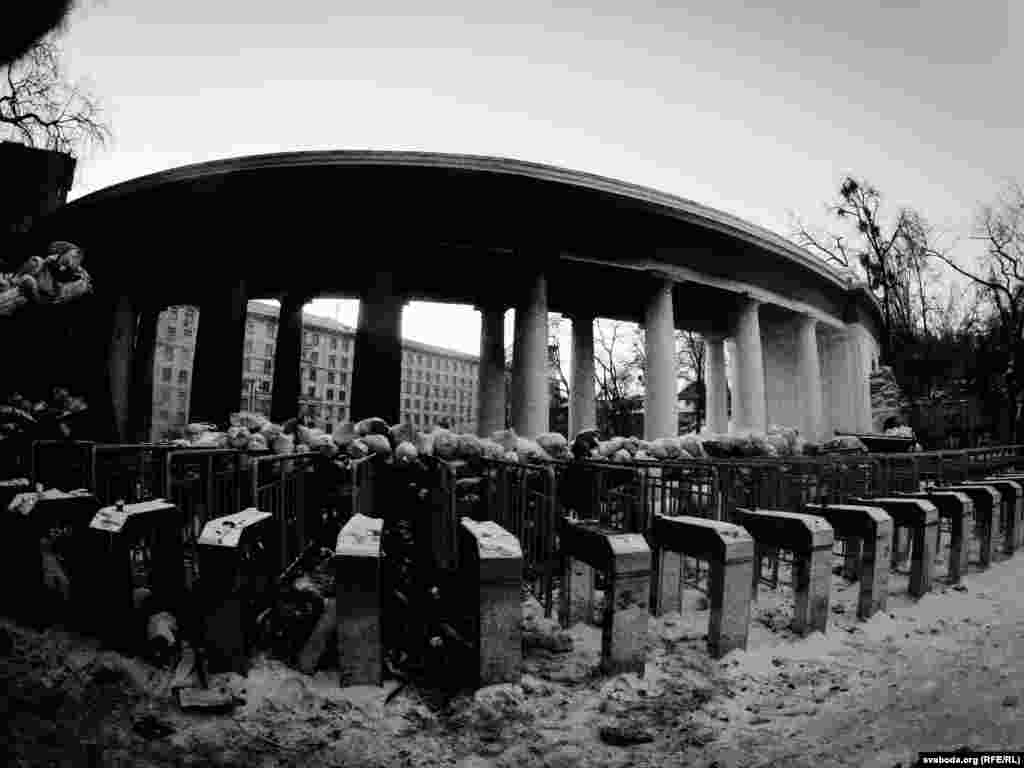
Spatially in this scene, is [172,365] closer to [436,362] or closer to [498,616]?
[436,362]

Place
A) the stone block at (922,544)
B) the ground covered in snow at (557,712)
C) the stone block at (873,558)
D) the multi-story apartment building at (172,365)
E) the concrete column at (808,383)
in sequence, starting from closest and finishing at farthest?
the ground covered in snow at (557,712) < the stone block at (873,558) < the stone block at (922,544) < the concrete column at (808,383) < the multi-story apartment building at (172,365)

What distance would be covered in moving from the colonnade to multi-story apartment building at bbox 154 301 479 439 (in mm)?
23633

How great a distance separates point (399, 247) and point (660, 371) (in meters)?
8.35

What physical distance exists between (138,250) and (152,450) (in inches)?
521

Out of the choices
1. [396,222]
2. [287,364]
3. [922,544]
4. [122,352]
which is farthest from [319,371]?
[922,544]

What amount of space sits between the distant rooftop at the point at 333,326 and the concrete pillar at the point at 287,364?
33749mm

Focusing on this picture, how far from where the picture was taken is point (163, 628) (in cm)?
254

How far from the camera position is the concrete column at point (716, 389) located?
2406 cm

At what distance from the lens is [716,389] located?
25.0 m

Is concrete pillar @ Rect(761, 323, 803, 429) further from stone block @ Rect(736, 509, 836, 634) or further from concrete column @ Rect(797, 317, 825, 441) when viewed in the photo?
stone block @ Rect(736, 509, 836, 634)

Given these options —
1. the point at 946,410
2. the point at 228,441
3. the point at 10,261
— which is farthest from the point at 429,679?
the point at 946,410

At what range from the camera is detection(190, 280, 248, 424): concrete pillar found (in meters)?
14.8

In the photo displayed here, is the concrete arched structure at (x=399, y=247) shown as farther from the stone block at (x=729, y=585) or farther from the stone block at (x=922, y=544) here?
the stone block at (x=729, y=585)

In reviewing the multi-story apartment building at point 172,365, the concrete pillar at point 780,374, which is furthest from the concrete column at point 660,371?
the multi-story apartment building at point 172,365
